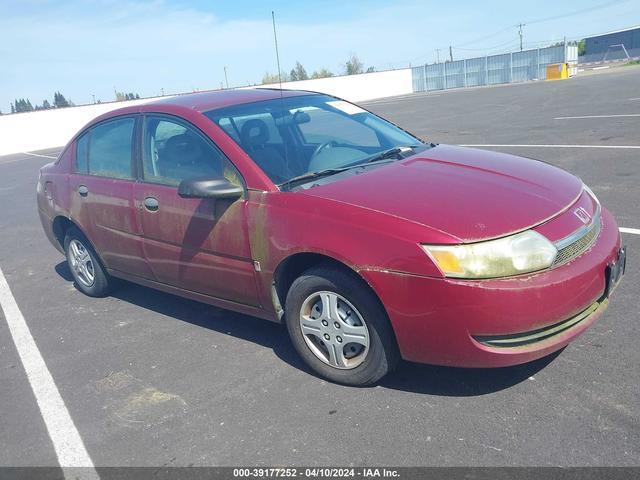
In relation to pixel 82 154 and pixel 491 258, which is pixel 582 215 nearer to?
pixel 491 258

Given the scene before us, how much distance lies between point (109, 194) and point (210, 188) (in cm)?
151

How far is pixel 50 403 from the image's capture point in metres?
3.63

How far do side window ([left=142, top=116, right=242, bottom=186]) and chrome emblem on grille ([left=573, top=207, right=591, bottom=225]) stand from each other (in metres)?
1.94

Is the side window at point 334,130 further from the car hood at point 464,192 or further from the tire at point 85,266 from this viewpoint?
the tire at point 85,266

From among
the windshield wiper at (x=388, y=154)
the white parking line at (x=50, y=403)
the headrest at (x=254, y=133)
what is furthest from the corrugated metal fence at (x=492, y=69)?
the white parking line at (x=50, y=403)

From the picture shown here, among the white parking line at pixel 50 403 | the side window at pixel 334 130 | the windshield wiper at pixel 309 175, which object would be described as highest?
the side window at pixel 334 130

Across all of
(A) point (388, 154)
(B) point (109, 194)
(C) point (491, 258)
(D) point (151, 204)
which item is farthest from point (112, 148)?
(C) point (491, 258)

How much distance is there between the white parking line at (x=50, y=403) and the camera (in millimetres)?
3055

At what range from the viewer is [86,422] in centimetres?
337

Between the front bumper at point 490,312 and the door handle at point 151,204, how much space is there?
1.82m

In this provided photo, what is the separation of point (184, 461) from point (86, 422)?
800 millimetres

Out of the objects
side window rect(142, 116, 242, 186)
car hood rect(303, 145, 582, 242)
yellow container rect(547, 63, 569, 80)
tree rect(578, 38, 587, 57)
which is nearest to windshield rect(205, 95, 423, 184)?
side window rect(142, 116, 242, 186)

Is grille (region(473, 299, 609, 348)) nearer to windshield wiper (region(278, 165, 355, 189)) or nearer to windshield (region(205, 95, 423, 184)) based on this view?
windshield wiper (region(278, 165, 355, 189))

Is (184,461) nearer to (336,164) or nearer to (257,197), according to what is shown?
(257,197)
